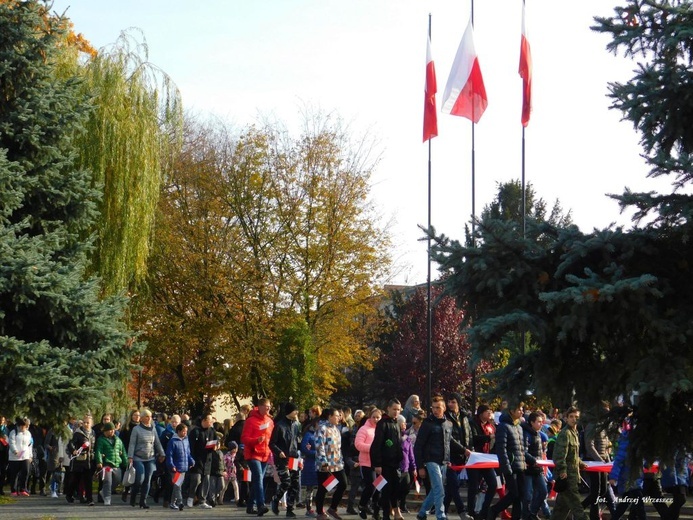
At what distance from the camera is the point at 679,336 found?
810cm

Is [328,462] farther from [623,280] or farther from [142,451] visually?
[623,280]

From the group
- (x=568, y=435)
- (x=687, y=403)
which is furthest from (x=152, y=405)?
(x=687, y=403)

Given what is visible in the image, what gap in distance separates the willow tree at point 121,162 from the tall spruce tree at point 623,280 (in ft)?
51.6

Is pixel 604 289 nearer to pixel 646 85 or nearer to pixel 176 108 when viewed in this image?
pixel 646 85

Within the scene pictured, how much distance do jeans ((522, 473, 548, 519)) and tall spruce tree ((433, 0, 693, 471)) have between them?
7.48 metres

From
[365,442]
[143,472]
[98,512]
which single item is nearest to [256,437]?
[365,442]

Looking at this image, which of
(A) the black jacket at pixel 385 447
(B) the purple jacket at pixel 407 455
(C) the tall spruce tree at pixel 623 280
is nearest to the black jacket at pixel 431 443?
(A) the black jacket at pixel 385 447

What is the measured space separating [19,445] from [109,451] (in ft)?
9.77

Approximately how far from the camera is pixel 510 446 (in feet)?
53.4

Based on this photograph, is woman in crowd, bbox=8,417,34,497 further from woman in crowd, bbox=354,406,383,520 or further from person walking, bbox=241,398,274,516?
woman in crowd, bbox=354,406,383,520

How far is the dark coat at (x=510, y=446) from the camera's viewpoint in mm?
16172

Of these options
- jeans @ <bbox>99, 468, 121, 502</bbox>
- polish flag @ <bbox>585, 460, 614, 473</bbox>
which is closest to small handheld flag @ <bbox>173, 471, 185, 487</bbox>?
jeans @ <bbox>99, 468, 121, 502</bbox>

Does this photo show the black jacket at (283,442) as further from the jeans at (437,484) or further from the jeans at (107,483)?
the jeans at (107,483)

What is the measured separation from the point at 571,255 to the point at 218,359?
2976 centimetres
